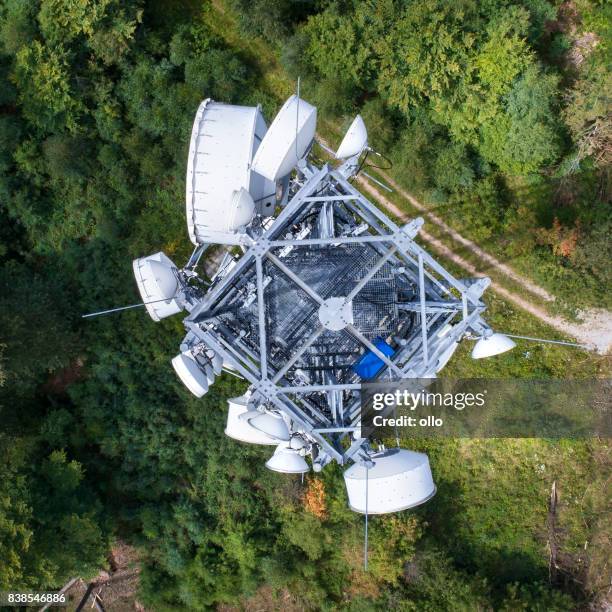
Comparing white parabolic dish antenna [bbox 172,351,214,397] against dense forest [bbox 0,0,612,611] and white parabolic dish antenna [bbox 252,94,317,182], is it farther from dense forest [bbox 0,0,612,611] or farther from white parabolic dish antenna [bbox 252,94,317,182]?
dense forest [bbox 0,0,612,611]

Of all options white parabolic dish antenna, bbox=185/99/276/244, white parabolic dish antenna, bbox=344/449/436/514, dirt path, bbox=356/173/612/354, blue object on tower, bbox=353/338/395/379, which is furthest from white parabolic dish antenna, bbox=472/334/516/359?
dirt path, bbox=356/173/612/354

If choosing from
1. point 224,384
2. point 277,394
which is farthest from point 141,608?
point 277,394

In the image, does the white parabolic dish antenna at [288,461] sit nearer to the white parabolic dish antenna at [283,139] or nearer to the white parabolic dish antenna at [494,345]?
the white parabolic dish antenna at [494,345]

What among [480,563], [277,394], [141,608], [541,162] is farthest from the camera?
[141,608]

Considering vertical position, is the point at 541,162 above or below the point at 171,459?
above

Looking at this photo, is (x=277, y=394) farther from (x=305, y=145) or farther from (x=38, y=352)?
(x=38, y=352)

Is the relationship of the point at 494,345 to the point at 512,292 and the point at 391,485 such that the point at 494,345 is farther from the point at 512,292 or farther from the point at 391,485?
the point at 512,292

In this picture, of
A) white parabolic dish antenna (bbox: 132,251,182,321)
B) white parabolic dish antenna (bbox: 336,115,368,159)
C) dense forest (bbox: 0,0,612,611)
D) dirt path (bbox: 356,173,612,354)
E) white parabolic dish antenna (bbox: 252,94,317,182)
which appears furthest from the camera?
dirt path (bbox: 356,173,612,354)

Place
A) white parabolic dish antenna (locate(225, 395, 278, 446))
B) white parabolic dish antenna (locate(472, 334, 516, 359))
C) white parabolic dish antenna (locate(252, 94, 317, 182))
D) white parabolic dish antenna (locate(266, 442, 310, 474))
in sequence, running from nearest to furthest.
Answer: white parabolic dish antenna (locate(472, 334, 516, 359)), white parabolic dish antenna (locate(252, 94, 317, 182)), white parabolic dish antenna (locate(225, 395, 278, 446)), white parabolic dish antenna (locate(266, 442, 310, 474))
